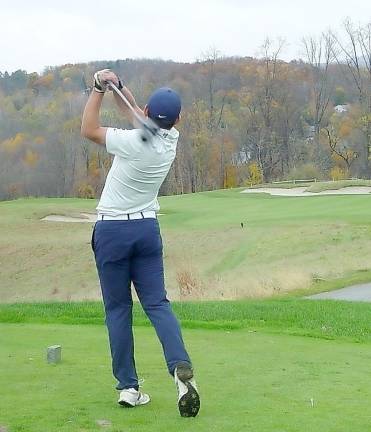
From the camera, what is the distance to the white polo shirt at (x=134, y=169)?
4293 mm

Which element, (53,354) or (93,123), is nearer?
(93,123)

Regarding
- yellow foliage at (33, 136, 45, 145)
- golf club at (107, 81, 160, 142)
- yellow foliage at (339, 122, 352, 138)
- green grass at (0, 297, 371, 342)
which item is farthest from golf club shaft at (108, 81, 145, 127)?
yellow foliage at (33, 136, 45, 145)

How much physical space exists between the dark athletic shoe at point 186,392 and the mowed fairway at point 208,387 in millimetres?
58

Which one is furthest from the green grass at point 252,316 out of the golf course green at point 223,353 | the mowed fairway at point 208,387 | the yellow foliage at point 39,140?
the yellow foliage at point 39,140

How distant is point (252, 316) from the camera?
34.1ft

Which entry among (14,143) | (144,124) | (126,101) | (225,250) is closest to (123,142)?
(144,124)

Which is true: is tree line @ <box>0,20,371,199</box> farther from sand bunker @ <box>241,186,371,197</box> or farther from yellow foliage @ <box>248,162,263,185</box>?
sand bunker @ <box>241,186,371,197</box>

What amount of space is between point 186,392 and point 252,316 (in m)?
6.34

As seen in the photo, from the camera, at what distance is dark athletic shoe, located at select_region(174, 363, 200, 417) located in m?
4.05

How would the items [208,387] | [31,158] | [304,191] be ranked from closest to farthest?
[208,387] < [304,191] < [31,158]

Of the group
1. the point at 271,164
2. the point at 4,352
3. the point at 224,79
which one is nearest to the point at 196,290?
the point at 4,352

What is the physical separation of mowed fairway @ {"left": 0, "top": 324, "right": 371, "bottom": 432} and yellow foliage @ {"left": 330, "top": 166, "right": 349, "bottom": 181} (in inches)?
2353

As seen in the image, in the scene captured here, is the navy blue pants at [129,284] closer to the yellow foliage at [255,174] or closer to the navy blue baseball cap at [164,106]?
the navy blue baseball cap at [164,106]

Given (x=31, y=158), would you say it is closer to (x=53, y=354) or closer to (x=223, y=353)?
(x=223, y=353)
